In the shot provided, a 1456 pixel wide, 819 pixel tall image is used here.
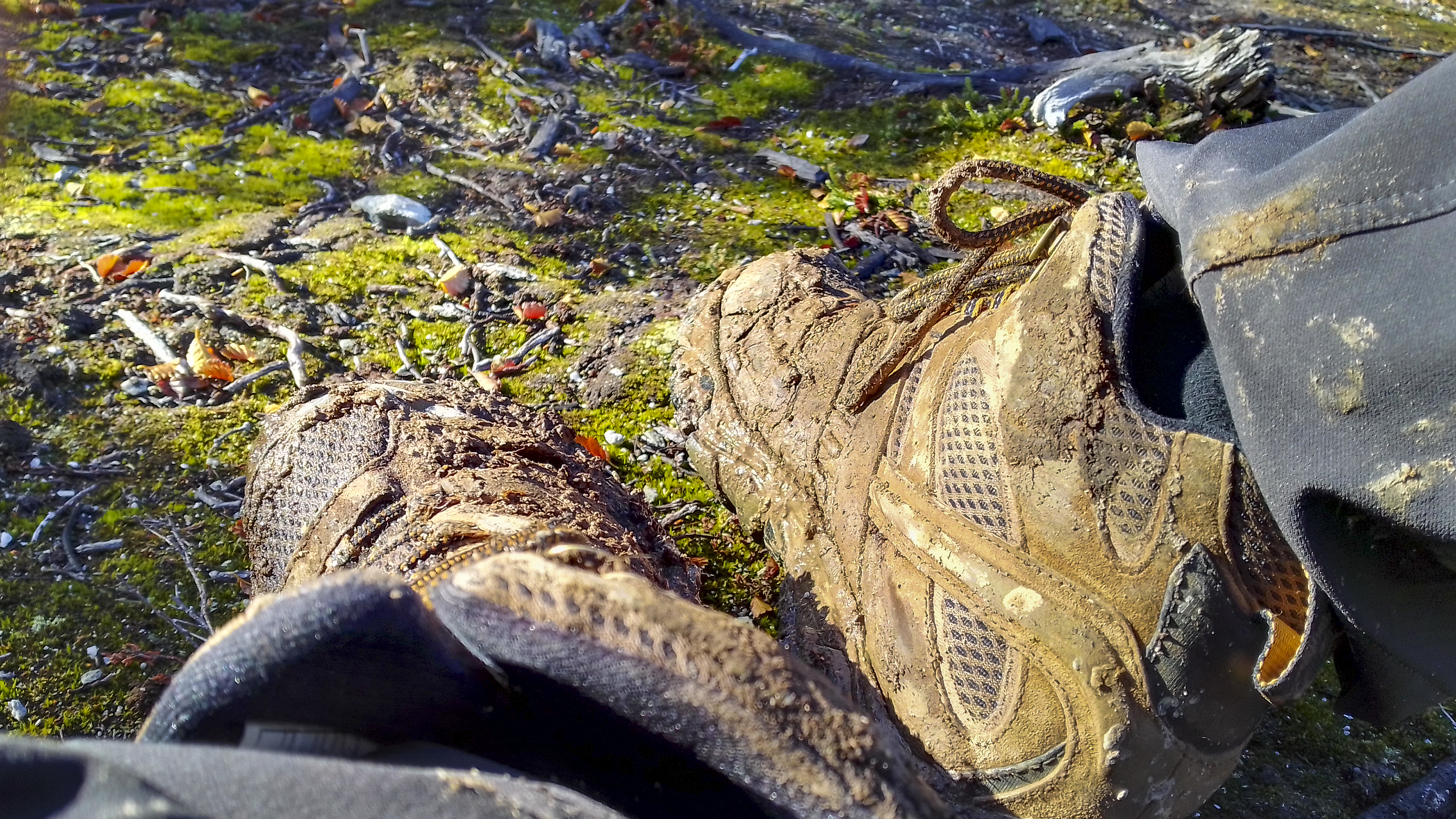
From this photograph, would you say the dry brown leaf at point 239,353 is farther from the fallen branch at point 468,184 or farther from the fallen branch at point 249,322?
the fallen branch at point 468,184

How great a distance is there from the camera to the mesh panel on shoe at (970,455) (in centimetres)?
162

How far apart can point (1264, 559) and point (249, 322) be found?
309 centimetres

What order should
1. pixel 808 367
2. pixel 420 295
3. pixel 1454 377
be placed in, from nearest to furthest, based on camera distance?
pixel 1454 377
pixel 808 367
pixel 420 295

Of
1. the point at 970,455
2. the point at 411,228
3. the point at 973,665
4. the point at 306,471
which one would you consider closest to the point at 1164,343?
the point at 970,455

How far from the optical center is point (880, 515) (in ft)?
6.29

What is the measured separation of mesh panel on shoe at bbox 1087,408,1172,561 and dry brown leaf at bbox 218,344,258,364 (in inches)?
106

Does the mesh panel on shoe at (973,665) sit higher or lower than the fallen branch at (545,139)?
higher

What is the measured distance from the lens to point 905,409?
194cm

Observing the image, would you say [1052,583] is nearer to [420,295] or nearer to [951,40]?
[420,295]

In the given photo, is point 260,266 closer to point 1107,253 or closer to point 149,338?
point 149,338

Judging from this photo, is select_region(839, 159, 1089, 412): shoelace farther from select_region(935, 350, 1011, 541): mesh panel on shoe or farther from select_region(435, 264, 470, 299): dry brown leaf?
select_region(435, 264, 470, 299): dry brown leaf

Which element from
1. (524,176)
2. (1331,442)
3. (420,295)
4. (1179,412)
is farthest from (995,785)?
(524,176)

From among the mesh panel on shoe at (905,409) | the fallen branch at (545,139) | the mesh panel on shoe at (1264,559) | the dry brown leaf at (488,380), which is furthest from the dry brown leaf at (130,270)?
the mesh panel on shoe at (1264,559)

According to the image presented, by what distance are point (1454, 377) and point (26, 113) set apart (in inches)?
218
